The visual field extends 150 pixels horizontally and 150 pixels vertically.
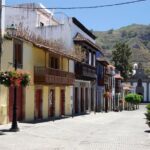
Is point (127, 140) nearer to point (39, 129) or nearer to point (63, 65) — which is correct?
point (39, 129)

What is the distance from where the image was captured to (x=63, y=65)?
3678 centimetres

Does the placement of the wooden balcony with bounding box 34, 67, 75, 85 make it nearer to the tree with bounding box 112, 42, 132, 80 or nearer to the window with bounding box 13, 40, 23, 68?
the window with bounding box 13, 40, 23, 68

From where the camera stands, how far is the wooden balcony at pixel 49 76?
96.2ft

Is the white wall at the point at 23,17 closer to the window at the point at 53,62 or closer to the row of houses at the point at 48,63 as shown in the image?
A: the row of houses at the point at 48,63

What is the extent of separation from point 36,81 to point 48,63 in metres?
3.37

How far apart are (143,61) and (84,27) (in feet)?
421

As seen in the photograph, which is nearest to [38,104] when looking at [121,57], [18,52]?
[18,52]

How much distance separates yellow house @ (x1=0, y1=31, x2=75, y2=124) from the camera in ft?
81.5

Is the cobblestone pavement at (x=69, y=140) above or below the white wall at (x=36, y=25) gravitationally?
below

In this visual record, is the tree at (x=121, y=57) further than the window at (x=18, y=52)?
Yes

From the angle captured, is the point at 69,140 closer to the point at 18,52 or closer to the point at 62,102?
the point at 18,52

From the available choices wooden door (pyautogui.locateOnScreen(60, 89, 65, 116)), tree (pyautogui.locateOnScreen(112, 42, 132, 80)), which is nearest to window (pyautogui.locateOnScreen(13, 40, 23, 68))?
wooden door (pyautogui.locateOnScreen(60, 89, 65, 116))

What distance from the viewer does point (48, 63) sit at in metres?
32.4

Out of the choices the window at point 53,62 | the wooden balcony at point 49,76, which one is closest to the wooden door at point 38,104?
the wooden balcony at point 49,76
